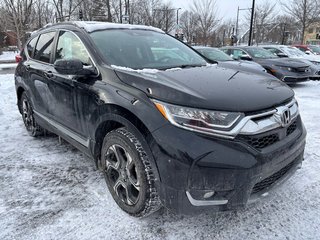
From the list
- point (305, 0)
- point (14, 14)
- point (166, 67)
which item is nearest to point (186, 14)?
point (305, 0)

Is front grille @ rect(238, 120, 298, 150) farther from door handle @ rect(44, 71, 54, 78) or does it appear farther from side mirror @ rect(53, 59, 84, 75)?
door handle @ rect(44, 71, 54, 78)

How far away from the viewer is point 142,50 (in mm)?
3209

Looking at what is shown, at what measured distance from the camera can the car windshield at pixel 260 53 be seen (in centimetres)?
1030

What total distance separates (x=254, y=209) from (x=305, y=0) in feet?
111

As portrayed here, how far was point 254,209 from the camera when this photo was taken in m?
2.62

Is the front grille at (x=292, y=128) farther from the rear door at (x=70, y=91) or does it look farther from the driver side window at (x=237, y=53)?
the driver side window at (x=237, y=53)

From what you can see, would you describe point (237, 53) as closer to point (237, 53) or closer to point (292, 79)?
point (237, 53)

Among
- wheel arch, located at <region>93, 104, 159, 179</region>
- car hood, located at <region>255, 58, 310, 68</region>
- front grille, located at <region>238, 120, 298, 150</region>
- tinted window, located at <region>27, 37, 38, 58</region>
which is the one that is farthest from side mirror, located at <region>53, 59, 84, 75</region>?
car hood, located at <region>255, 58, 310, 68</region>

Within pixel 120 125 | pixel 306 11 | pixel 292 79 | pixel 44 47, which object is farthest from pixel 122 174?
pixel 306 11

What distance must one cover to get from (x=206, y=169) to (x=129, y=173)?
0.74 m

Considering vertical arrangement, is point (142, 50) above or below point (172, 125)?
above

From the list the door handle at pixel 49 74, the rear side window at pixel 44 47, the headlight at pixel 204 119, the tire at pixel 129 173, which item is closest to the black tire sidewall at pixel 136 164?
the tire at pixel 129 173

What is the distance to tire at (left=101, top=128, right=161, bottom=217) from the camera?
2.24 metres

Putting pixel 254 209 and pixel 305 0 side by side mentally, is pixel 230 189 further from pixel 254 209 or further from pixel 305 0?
pixel 305 0
